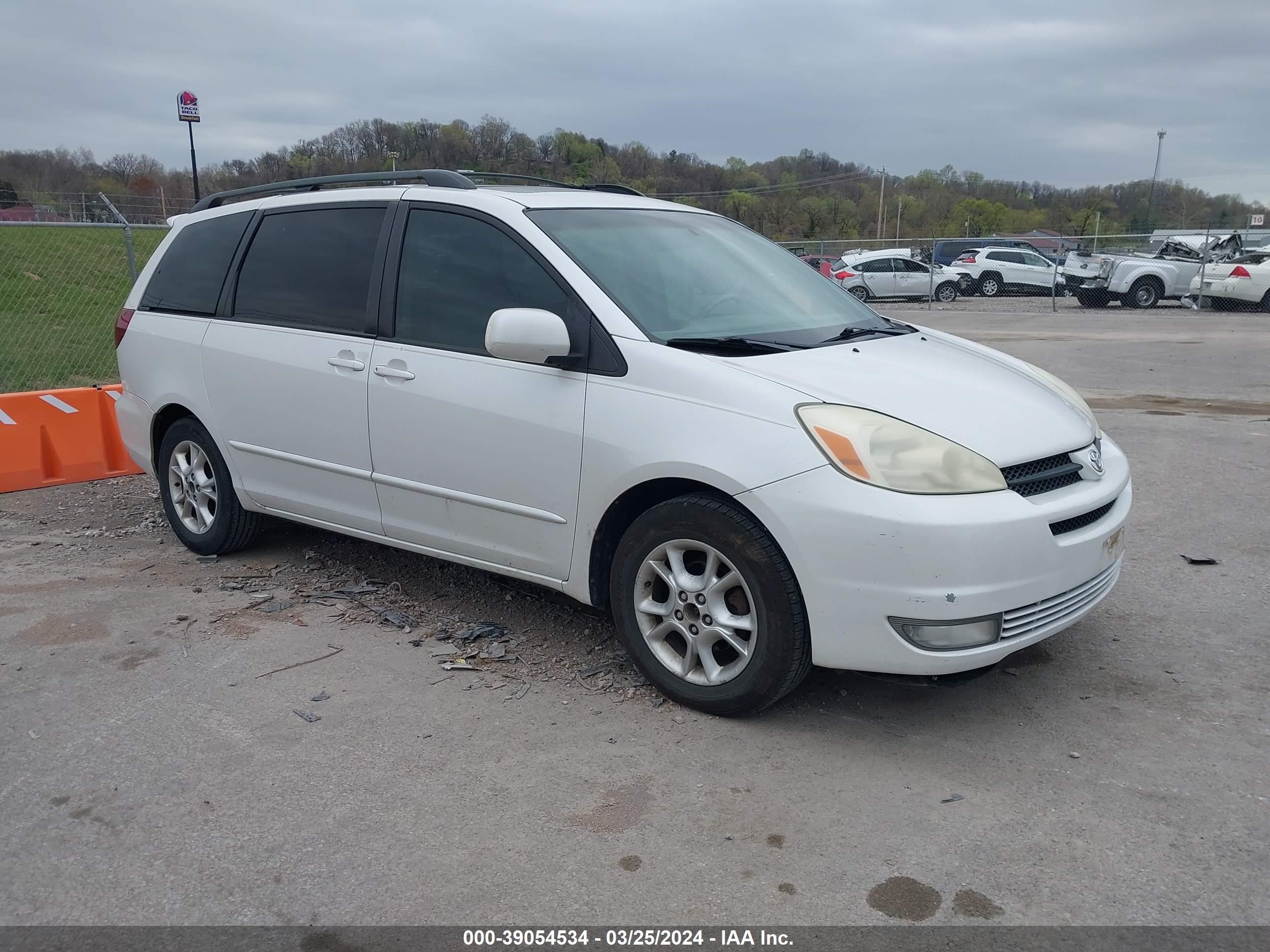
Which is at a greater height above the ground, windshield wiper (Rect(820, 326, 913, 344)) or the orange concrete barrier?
windshield wiper (Rect(820, 326, 913, 344))

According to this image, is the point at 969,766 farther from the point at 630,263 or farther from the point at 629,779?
the point at 630,263

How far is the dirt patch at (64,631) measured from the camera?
4418mm

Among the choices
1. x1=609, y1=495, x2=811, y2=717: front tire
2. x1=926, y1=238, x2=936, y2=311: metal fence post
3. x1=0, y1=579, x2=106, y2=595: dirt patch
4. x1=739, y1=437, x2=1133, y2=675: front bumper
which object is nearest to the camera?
x1=739, y1=437, x2=1133, y2=675: front bumper

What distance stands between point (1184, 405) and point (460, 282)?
8.09 m

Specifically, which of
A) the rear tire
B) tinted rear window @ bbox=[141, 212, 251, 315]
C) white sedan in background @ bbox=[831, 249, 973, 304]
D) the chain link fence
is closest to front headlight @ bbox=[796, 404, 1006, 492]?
tinted rear window @ bbox=[141, 212, 251, 315]

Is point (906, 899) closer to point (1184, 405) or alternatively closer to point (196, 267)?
point (196, 267)

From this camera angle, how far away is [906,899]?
102 inches

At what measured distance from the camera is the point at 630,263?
13.4 feet

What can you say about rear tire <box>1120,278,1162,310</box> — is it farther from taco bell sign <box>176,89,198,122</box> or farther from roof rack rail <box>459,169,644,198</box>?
taco bell sign <box>176,89,198,122</box>

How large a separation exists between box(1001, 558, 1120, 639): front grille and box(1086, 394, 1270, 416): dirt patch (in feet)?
20.1

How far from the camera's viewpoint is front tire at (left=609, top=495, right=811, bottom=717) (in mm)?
3316

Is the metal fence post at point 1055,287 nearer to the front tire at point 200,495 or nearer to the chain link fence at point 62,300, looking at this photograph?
the chain link fence at point 62,300

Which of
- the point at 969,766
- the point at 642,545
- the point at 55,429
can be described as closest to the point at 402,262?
the point at 642,545

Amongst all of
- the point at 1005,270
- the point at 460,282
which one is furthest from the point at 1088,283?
the point at 460,282
